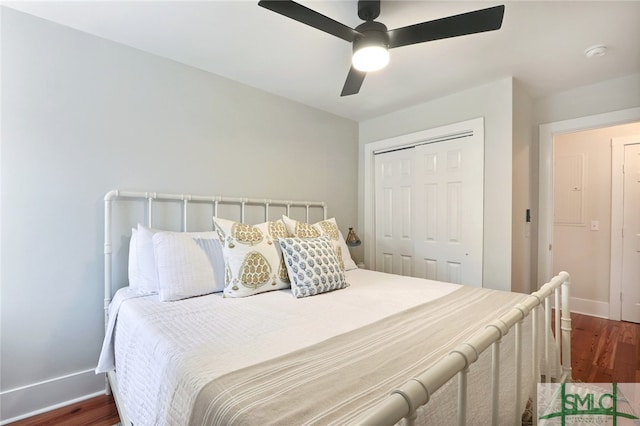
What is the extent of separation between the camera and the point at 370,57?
5.19 ft

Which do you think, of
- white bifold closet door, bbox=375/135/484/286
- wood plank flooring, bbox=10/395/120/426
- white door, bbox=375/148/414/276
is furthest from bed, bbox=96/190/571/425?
white door, bbox=375/148/414/276

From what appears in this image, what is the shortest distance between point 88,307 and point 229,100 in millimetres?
1788

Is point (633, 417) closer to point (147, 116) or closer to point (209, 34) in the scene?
point (209, 34)

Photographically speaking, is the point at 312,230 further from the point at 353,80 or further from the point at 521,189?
the point at 521,189


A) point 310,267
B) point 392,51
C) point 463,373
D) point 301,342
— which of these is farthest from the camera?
point 392,51

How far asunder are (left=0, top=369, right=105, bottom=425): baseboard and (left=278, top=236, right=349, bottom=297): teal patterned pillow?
1.41m

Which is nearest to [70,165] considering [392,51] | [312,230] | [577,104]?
[312,230]

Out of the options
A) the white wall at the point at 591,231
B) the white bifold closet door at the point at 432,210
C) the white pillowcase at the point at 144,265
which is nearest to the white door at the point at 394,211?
the white bifold closet door at the point at 432,210

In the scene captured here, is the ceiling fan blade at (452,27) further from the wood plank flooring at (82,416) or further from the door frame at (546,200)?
the wood plank flooring at (82,416)

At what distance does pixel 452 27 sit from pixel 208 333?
1759mm

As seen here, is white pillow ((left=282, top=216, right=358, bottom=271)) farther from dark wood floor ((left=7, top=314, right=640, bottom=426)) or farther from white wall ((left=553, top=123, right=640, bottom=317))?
white wall ((left=553, top=123, right=640, bottom=317))

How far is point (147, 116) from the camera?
2.09 meters

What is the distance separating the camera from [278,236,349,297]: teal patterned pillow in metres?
1.82

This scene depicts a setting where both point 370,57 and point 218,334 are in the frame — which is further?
point 370,57
